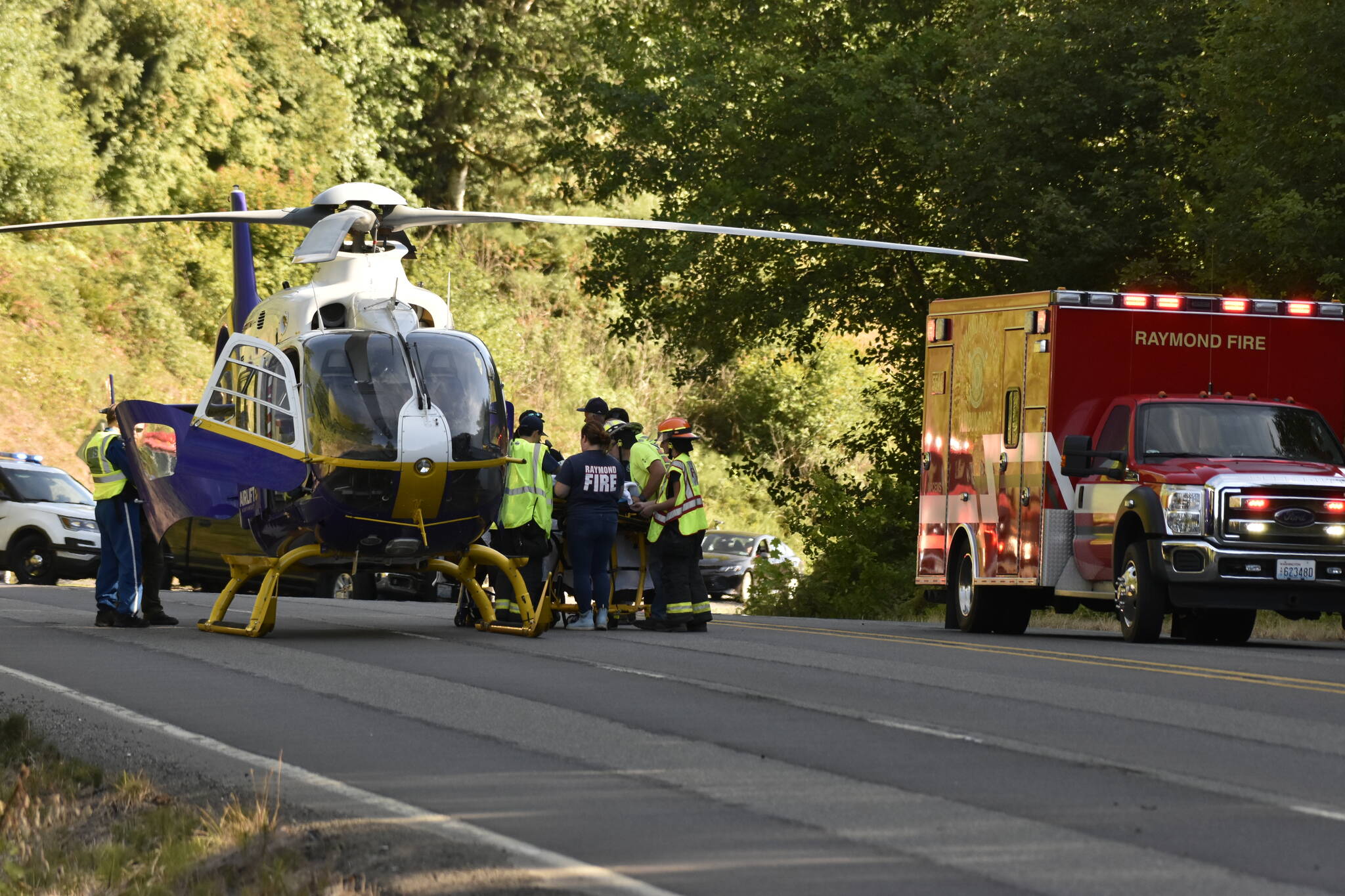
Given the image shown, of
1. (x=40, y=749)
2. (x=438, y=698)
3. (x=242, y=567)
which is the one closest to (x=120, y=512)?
(x=242, y=567)

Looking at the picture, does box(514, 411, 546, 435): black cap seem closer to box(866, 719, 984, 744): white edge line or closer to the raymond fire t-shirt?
the raymond fire t-shirt

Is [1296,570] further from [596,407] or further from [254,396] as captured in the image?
[254,396]

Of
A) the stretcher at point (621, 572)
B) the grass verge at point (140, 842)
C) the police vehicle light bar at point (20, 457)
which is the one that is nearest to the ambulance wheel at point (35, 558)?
the police vehicle light bar at point (20, 457)

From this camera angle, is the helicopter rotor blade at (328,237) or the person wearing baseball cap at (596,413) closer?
the helicopter rotor blade at (328,237)

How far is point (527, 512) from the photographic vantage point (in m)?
18.2

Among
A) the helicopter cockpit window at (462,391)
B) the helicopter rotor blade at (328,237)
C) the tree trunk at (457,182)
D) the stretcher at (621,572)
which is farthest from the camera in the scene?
the tree trunk at (457,182)

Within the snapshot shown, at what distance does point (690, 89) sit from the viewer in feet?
116

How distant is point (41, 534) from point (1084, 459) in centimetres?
1793

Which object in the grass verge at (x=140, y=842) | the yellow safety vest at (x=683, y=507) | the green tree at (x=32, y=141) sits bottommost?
the grass verge at (x=140, y=842)

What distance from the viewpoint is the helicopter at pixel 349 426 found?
54.4 feet

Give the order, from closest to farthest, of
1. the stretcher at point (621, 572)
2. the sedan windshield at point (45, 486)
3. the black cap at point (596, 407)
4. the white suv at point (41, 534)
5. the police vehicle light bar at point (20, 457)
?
the black cap at point (596, 407)
the stretcher at point (621, 572)
the white suv at point (41, 534)
the sedan windshield at point (45, 486)
the police vehicle light bar at point (20, 457)

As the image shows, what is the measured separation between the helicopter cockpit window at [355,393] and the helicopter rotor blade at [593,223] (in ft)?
4.23

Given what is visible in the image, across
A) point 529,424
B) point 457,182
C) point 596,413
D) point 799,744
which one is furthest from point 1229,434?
point 457,182

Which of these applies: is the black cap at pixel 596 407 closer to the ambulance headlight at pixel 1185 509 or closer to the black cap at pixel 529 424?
the black cap at pixel 529 424
